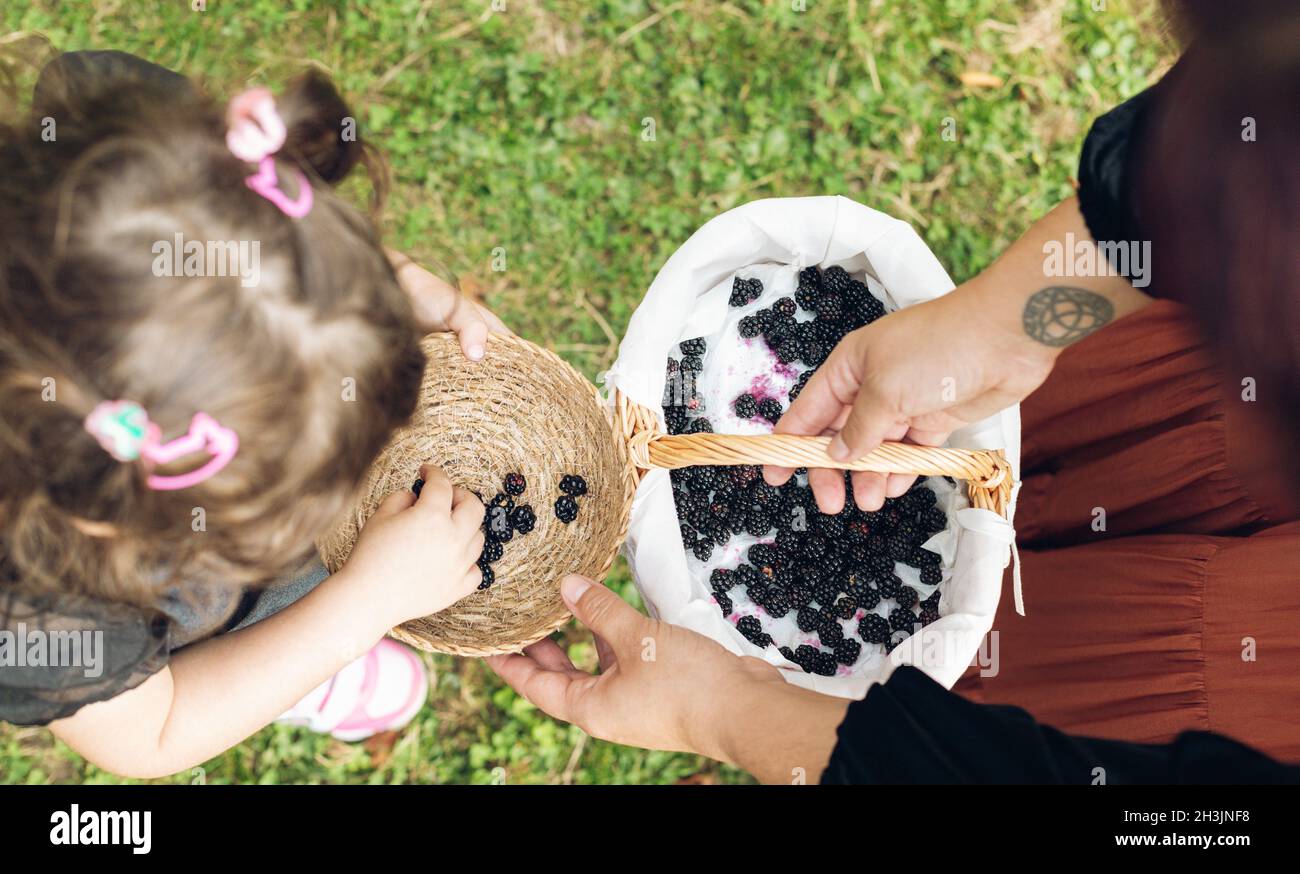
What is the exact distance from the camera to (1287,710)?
4.93 ft

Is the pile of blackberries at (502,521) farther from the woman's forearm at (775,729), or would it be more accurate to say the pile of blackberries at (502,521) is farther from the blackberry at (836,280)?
the blackberry at (836,280)

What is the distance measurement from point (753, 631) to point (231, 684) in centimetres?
102

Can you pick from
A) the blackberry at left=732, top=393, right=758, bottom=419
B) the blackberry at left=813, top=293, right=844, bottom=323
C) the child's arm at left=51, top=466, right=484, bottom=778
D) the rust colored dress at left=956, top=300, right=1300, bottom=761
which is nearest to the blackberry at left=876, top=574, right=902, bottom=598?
the rust colored dress at left=956, top=300, right=1300, bottom=761

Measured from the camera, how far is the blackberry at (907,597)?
1941mm

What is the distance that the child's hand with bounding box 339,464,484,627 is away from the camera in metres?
1.58

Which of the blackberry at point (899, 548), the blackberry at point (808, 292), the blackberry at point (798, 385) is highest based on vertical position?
the blackberry at point (808, 292)

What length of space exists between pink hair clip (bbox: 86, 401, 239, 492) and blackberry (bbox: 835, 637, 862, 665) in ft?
4.16

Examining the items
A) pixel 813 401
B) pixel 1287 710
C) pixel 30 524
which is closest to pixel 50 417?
pixel 30 524

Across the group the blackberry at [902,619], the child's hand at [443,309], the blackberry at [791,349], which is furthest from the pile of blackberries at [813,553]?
the child's hand at [443,309]

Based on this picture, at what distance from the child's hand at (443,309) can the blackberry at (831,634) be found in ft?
3.07

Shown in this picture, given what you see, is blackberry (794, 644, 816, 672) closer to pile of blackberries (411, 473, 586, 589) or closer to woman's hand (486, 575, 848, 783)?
woman's hand (486, 575, 848, 783)

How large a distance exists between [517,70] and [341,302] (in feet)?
4.81

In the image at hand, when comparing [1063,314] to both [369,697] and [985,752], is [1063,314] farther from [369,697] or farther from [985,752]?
[369,697]
